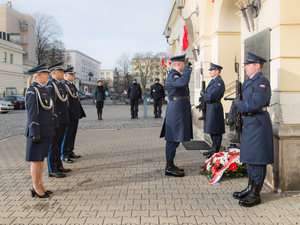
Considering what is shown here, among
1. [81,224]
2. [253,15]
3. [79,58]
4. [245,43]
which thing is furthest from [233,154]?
[79,58]

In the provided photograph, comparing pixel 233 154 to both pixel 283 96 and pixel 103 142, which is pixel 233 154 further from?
pixel 103 142

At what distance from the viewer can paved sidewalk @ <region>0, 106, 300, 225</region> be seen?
10.9 ft

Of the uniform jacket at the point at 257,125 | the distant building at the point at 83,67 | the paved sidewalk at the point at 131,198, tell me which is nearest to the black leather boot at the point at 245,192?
the paved sidewalk at the point at 131,198

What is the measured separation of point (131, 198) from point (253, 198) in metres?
1.65

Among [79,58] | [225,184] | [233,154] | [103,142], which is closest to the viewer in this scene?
[225,184]

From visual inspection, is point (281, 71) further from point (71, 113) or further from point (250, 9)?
point (71, 113)

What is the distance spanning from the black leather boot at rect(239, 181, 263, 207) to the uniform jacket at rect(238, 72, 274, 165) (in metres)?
0.34

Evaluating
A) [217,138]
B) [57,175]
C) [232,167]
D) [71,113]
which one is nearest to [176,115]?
[232,167]

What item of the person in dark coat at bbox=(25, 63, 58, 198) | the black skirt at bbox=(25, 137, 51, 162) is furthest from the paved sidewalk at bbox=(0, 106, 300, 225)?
the black skirt at bbox=(25, 137, 51, 162)

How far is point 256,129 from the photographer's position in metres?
3.62

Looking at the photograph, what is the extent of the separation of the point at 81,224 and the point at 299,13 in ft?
13.7

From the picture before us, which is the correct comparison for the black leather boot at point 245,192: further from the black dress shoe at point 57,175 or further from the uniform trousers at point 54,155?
the uniform trousers at point 54,155

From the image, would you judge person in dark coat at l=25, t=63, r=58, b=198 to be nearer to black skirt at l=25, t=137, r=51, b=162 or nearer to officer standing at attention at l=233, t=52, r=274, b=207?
black skirt at l=25, t=137, r=51, b=162

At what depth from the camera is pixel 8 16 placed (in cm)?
5700
